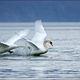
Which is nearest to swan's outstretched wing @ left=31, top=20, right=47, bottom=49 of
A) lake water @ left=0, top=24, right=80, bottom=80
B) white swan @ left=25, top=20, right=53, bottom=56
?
white swan @ left=25, top=20, right=53, bottom=56

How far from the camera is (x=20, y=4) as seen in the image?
547 inches

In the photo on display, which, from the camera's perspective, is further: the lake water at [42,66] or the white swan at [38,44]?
the white swan at [38,44]

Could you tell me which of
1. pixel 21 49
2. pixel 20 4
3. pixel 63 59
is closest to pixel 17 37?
pixel 21 49

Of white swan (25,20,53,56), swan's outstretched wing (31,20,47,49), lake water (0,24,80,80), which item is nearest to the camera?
lake water (0,24,80,80)

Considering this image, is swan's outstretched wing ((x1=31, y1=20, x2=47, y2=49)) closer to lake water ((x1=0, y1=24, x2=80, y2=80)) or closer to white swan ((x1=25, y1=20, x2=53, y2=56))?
white swan ((x1=25, y1=20, x2=53, y2=56))

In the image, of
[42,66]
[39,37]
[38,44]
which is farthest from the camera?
[39,37]

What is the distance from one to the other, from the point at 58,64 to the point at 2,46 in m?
0.54

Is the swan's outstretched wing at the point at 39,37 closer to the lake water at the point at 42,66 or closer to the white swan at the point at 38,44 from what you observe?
the white swan at the point at 38,44

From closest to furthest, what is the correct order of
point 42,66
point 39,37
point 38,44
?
1. point 42,66
2. point 38,44
3. point 39,37

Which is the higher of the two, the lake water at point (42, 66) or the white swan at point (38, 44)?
the white swan at point (38, 44)

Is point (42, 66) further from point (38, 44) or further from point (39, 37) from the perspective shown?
point (39, 37)

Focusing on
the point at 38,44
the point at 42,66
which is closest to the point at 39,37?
the point at 38,44

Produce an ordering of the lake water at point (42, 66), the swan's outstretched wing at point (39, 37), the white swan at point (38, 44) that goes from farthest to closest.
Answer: the swan's outstretched wing at point (39, 37) → the white swan at point (38, 44) → the lake water at point (42, 66)

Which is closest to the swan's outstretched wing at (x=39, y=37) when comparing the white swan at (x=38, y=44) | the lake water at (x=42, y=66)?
the white swan at (x=38, y=44)
